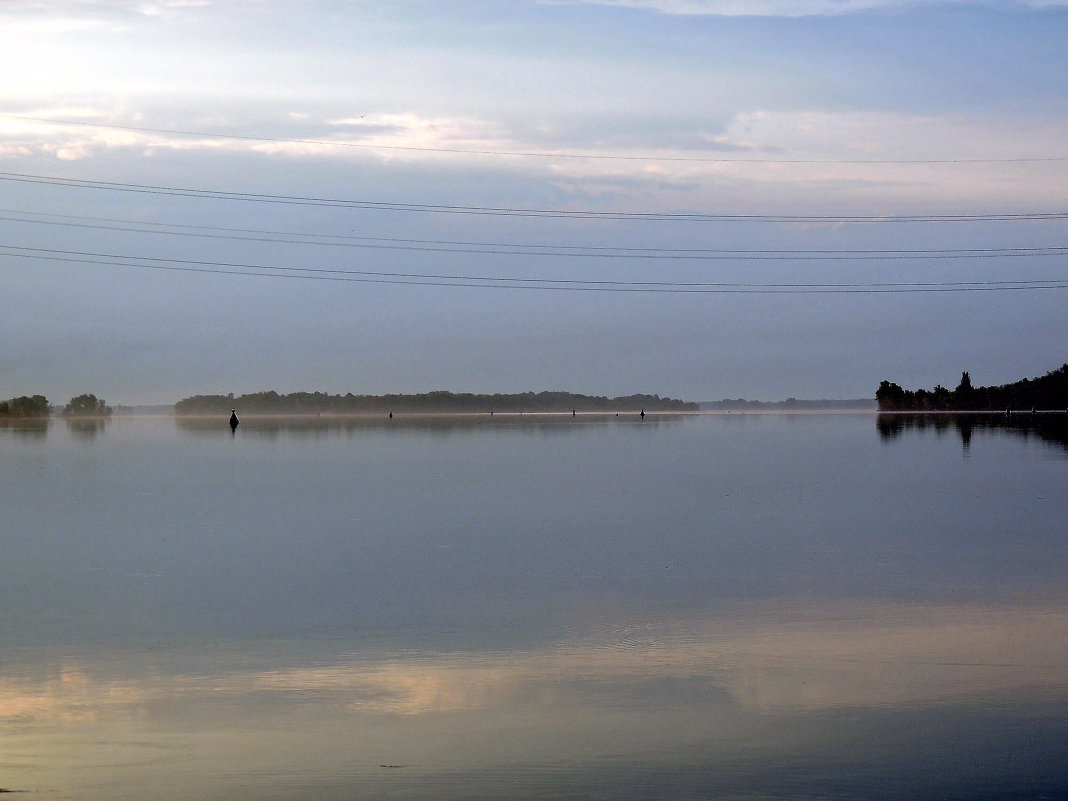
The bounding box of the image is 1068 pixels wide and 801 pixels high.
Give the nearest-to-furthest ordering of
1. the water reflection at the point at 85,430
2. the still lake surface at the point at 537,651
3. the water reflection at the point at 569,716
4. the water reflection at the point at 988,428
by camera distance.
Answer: the water reflection at the point at 569,716
the still lake surface at the point at 537,651
the water reflection at the point at 988,428
the water reflection at the point at 85,430

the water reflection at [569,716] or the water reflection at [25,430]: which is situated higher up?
the water reflection at [25,430]

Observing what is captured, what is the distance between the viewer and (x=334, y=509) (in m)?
29.0

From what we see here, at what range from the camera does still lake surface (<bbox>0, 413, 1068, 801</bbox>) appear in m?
8.72

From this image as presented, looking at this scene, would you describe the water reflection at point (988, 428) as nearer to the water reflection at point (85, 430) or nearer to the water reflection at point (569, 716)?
the water reflection at point (569, 716)

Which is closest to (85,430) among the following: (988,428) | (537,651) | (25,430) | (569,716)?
(25,430)

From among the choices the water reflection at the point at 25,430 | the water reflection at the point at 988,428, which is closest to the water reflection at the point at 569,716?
the water reflection at the point at 988,428

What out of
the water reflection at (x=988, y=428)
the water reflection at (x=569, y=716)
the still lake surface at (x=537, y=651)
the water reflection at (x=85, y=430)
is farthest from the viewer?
the water reflection at (x=85, y=430)

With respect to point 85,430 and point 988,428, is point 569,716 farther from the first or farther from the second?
point 85,430

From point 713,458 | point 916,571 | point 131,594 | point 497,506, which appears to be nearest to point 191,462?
point 713,458

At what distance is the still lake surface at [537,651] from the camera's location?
28.6ft

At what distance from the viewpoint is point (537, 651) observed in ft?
41.8

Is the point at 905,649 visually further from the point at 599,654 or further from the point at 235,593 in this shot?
the point at 235,593

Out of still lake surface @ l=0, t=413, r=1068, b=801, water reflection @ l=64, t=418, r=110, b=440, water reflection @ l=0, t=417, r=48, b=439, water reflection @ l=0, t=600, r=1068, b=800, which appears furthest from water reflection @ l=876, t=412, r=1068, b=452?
water reflection @ l=0, t=417, r=48, b=439

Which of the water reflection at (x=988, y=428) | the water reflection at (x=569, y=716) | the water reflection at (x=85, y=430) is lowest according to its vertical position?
the water reflection at (x=569, y=716)
